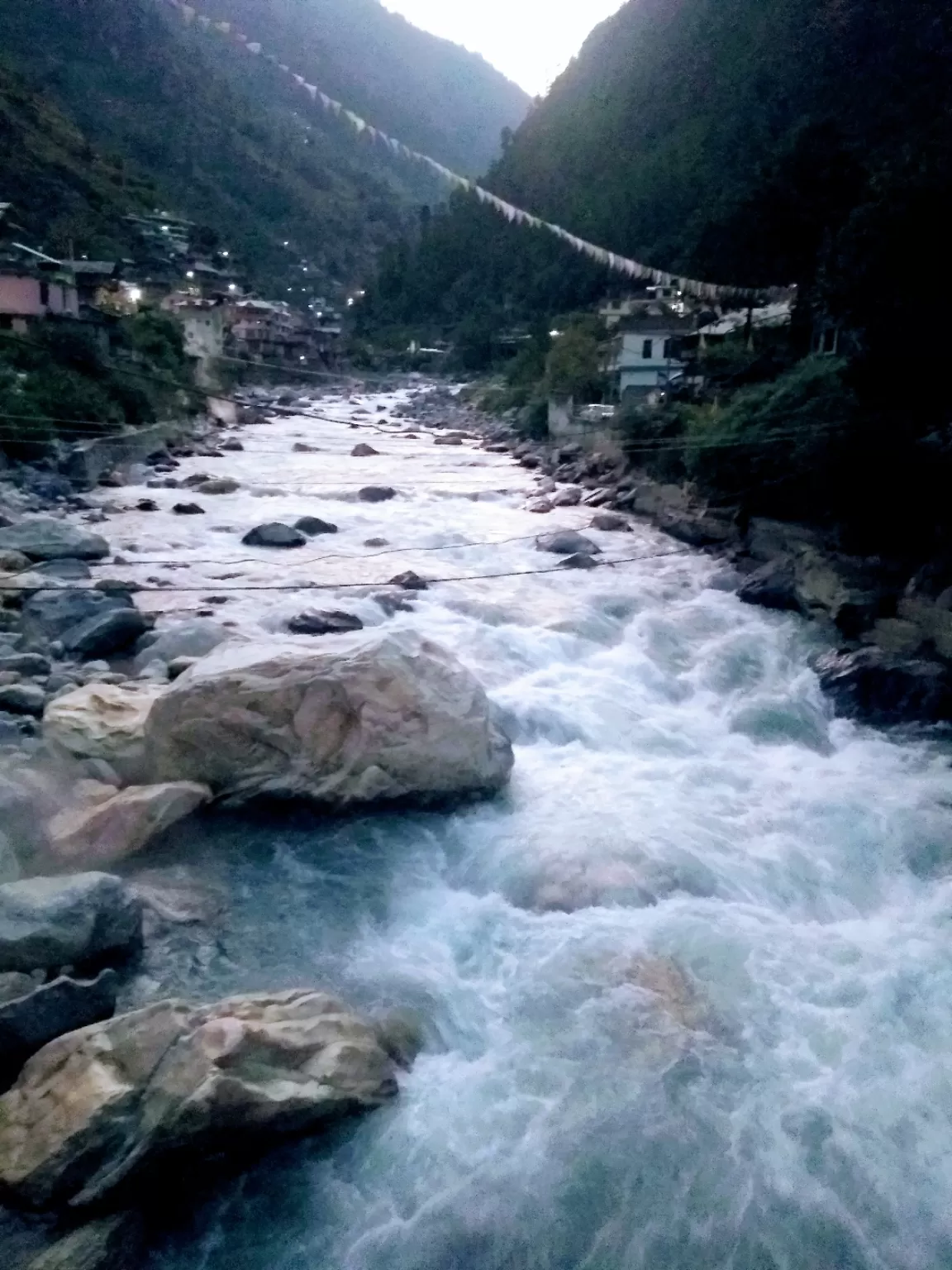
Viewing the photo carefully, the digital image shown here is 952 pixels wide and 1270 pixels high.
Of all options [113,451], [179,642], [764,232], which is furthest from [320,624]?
[764,232]

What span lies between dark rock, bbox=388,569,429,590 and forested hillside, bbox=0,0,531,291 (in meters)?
15.4

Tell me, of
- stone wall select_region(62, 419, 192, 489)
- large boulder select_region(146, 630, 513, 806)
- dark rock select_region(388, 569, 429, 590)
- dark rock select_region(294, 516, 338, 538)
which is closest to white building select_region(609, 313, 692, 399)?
stone wall select_region(62, 419, 192, 489)

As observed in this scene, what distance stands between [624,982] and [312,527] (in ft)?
34.4

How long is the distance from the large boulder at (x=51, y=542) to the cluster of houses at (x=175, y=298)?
23.5 ft

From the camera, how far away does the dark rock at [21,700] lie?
6922 millimetres

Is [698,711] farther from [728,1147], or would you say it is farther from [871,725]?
[728,1147]

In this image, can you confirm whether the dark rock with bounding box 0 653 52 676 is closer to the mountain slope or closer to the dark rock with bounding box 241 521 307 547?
the dark rock with bounding box 241 521 307 547

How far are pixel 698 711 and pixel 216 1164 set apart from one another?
618 cm

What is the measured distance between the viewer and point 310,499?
1698cm

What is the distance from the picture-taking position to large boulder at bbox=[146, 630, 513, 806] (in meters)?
6.07

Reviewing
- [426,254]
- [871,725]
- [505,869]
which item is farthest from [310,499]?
[426,254]

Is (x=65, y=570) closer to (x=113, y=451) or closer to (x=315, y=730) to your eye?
(x=315, y=730)

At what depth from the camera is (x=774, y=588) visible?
1162cm

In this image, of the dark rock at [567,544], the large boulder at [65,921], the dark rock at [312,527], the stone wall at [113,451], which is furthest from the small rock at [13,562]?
the dark rock at [567,544]
